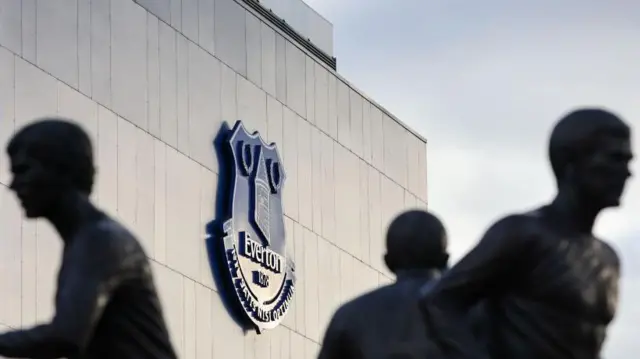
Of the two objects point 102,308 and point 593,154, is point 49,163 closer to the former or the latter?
point 102,308

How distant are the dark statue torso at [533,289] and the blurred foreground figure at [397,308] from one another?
2477 millimetres

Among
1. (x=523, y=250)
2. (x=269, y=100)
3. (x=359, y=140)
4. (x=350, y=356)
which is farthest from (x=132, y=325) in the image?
(x=359, y=140)

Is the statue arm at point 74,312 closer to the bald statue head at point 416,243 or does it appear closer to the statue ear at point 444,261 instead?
the bald statue head at point 416,243

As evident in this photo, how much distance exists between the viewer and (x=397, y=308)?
12.7 metres

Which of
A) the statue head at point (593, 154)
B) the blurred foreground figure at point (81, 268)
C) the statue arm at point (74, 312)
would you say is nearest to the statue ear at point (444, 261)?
the statue head at point (593, 154)

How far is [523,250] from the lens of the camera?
991 centimetres

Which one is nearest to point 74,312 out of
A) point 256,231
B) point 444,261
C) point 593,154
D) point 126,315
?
point 126,315

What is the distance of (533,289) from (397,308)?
2819 mm

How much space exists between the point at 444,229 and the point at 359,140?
36.4 metres

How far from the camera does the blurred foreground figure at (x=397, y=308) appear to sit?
41.0 feet

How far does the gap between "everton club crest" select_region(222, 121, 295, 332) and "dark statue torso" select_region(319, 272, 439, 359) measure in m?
27.8

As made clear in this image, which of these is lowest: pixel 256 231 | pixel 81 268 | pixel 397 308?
pixel 81 268

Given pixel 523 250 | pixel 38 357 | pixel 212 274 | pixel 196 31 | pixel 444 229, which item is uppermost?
pixel 196 31

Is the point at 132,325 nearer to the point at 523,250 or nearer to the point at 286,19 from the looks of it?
→ the point at 523,250
